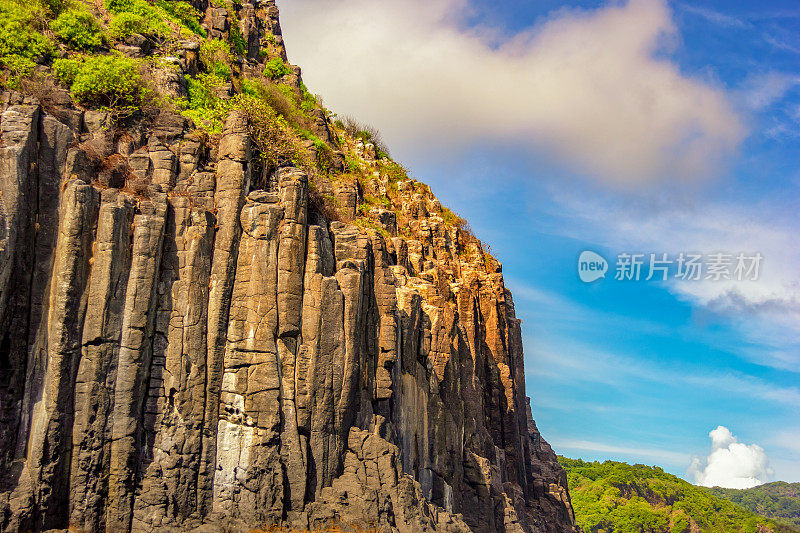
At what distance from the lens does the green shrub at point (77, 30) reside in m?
29.8

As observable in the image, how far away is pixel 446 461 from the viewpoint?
1342 inches

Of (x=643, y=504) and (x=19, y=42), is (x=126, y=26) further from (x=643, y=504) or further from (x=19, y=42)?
(x=643, y=504)

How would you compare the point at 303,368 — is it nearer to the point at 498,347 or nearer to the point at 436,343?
the point at 436,343

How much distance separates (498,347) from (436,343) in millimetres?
17834

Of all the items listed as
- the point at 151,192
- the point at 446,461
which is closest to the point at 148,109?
the point at 151,192

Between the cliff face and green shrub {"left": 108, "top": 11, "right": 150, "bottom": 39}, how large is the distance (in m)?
8.06

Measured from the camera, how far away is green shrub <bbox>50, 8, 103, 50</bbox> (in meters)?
29.8


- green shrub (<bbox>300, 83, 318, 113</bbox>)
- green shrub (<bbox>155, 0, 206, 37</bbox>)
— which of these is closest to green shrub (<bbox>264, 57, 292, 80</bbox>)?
green shrub (<bbox>300, 83, 318, 113</bbox>)

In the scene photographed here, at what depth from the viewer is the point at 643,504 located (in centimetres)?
11731

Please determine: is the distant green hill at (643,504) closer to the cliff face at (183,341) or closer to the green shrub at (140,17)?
the cliff face at (183,341)

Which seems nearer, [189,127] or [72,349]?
[72,349]

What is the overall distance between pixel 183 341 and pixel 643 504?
111 m

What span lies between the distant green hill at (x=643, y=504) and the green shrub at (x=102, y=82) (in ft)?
331

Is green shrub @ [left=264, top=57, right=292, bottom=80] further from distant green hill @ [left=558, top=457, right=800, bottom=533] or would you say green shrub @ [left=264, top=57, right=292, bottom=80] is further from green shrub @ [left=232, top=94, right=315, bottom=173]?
distant green hill @ [left=558, top=457, right=800, bottom=533]
